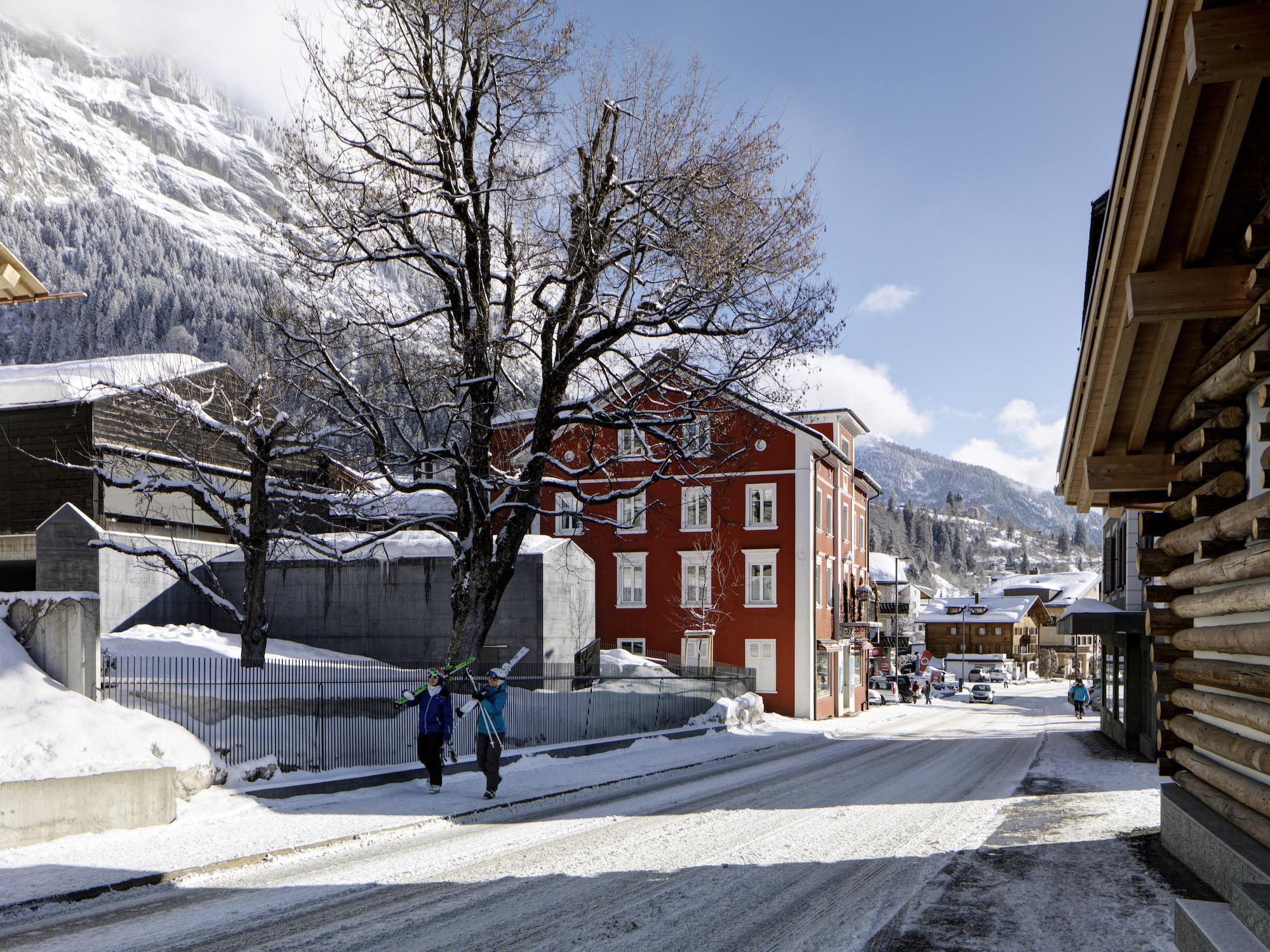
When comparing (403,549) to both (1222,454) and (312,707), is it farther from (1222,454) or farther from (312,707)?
(1222,454)

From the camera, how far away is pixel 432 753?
14.9m

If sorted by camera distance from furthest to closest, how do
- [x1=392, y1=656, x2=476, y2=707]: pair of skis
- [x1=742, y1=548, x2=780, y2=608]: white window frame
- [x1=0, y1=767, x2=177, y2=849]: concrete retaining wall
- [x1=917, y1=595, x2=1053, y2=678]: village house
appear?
1. [x1=917, y1=595, x2=1053, y2=678]: village house
2. [x1=742, y1=548, x2=780, y2=608]: white window frame
3. [x1=392, y1=656, x2=476, y2=707]: pair of skis
4. [x1=0, y1=767, x2=177, y2=849]: concrete retaining wall

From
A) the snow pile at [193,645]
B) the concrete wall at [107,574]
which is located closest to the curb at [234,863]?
the snow pile at [193,645]

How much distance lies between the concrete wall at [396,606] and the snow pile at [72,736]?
16481 mm

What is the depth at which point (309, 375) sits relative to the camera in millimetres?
18969

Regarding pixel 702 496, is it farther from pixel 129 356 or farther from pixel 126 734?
pixel 126 734

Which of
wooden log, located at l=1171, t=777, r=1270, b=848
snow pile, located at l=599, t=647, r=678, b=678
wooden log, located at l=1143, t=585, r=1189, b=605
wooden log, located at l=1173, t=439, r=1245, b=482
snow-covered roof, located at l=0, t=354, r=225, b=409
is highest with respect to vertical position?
snow-covered roof, located at l=0, t=354, r=225, b=409

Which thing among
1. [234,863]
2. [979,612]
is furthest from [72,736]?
[979,612]

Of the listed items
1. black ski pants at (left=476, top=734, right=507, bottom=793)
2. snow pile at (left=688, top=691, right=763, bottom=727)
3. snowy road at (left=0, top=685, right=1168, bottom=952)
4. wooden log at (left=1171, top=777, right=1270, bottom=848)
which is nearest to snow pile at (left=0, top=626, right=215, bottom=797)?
snowy road at (left=0, top=685, right=1168, bottom=952)

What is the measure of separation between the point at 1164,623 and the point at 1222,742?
2446 millimetres

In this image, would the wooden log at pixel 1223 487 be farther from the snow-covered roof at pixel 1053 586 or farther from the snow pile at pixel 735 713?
the snow-covered roof at pixel 1053 586

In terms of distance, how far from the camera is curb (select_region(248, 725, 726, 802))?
45.5 ft

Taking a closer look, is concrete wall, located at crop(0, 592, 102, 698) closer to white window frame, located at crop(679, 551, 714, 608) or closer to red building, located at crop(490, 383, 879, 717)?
red building, located at crop(490, 383, 879, 717)

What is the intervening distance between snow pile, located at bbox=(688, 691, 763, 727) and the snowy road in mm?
12891
